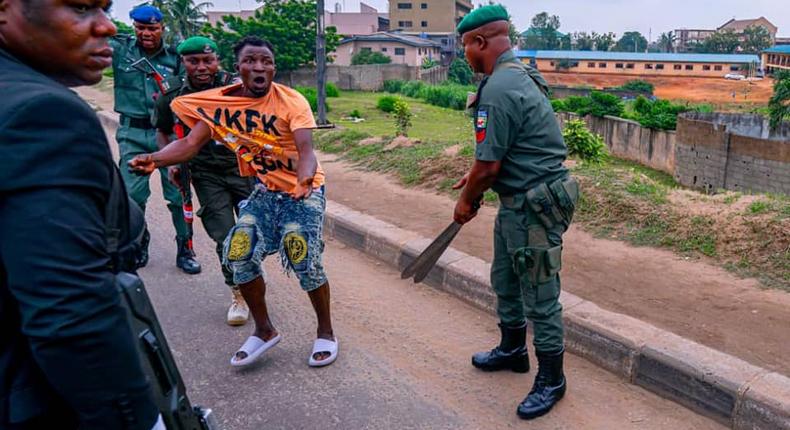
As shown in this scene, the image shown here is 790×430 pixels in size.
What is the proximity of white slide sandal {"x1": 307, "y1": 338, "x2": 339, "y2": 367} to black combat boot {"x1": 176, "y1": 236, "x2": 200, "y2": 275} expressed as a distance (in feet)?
6.12

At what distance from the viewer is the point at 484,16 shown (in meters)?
2.86

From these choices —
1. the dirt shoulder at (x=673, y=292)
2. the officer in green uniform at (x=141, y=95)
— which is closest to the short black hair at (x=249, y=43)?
the officer in green uniform at (x=141, y=95)

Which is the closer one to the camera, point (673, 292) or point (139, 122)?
point (673, 292)

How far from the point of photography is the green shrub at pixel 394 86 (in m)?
41.5

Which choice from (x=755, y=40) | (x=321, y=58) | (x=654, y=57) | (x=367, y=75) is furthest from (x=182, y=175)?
(x=755, y=40)

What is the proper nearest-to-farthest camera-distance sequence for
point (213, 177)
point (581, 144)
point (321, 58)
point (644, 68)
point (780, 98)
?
point (213, 177) < point (581, 144) < point (321, 58) < point (780, 98) < point (644, 68)

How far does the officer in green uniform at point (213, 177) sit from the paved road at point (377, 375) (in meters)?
0.41

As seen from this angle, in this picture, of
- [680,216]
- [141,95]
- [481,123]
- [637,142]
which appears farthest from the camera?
[637,142]

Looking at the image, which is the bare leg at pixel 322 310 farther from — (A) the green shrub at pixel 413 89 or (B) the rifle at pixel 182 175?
(A) the green shrub at pixel 413 89

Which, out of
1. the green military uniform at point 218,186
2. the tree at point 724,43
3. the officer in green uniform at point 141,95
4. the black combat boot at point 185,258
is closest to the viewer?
the green military uniform at point 218,186

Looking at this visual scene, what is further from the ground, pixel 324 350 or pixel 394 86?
pixel 394 86

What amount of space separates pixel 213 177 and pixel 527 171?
2056 millimetres

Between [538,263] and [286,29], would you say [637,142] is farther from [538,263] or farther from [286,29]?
[538,263]

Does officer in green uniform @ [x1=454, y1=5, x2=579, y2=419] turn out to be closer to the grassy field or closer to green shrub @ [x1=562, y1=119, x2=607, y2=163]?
the grassy field
